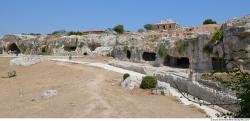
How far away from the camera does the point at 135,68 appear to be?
3509 centimetres

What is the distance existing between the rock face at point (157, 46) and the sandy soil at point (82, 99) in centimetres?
533

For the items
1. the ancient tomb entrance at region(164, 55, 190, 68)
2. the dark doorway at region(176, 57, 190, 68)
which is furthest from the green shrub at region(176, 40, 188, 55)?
the dark doorway at region(176, 57, 190, 68)

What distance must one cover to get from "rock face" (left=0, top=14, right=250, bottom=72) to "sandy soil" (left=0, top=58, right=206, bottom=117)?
533cm

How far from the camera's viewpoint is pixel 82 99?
75.5 feet

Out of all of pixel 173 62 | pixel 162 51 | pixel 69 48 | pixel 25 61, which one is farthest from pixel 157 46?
pixel 69 48

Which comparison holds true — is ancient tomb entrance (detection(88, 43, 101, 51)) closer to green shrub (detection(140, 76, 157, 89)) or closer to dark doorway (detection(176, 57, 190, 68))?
dark doorway (detection(176, 57, 190, 68))

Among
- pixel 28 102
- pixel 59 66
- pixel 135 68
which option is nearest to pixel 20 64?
pixel 59 66

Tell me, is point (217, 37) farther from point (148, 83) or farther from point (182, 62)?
point (182, 62)

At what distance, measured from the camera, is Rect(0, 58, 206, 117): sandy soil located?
19750 mm

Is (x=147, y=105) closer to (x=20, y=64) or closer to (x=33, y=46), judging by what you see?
(x=20, y=64)

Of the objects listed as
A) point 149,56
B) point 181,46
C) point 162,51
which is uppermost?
point 181,46

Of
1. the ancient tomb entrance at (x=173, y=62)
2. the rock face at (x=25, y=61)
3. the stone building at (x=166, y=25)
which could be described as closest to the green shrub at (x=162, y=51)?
the ancient tomb entrance at (x=173, y=62)

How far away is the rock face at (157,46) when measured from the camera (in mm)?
29723

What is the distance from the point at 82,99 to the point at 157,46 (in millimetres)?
19345
